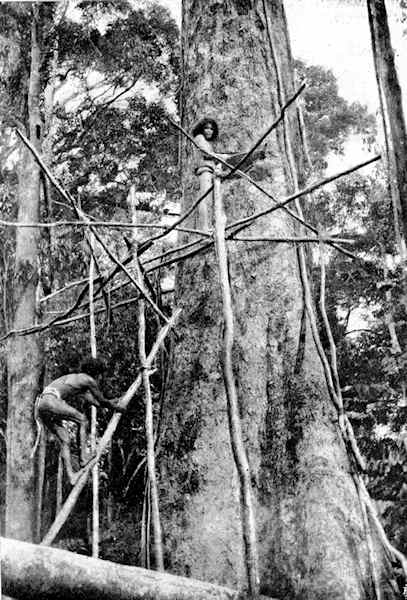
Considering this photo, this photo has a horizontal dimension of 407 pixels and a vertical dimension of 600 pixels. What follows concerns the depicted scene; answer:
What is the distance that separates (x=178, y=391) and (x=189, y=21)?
103 inches

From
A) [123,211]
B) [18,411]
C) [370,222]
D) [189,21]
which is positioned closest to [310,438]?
[189,21]

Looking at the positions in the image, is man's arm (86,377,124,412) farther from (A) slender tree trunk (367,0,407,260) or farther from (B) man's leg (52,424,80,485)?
(A) slender tree trunk (367,0,407,260)

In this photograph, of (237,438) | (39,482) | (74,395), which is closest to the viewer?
(237,438)

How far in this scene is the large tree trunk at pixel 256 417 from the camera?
2711 mm

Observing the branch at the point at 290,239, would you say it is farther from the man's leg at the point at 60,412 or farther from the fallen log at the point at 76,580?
the fallen log at the point at 76,580

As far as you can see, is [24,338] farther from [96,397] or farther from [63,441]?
[96,397]

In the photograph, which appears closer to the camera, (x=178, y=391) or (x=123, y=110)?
(x=178, y=391)

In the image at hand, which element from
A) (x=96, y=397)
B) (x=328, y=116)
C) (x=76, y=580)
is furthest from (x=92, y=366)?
(x=328, y=116)

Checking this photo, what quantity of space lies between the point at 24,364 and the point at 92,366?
4325mm

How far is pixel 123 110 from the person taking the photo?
11500 millimetres

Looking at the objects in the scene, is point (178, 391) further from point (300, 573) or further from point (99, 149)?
point (99, 149)

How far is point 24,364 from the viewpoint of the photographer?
8.02 metres

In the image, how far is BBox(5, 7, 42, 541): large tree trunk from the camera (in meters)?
7.53

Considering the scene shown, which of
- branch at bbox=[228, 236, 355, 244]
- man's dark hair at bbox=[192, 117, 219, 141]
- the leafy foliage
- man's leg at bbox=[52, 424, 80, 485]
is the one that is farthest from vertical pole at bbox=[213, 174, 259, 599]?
the leafy foliage
